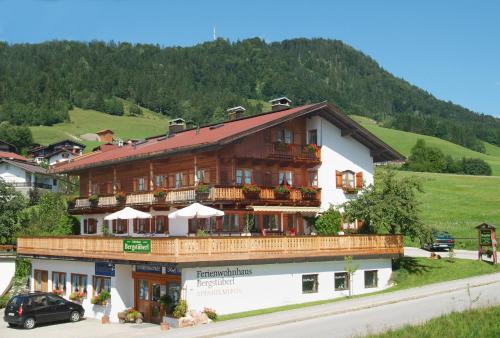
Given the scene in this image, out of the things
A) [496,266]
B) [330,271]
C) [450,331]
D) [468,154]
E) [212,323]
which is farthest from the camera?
[468,154]

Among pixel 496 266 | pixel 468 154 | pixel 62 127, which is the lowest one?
pixel 496 266

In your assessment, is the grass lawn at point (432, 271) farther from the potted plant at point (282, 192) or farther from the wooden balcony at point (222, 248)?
the potted plant at point (282, 192)

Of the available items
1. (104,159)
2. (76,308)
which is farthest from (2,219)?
(76,308)

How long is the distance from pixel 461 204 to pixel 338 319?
55.9 meters

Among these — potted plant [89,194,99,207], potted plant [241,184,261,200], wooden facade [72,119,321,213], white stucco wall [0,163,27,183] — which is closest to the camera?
potted plant [241,184,261,200]

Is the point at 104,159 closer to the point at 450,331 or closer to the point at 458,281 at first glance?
the point at 458,281

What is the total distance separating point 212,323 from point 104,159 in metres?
24.3

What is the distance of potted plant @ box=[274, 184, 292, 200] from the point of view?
40322mm

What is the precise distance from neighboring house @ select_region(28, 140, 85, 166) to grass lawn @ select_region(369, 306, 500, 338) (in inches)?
4450

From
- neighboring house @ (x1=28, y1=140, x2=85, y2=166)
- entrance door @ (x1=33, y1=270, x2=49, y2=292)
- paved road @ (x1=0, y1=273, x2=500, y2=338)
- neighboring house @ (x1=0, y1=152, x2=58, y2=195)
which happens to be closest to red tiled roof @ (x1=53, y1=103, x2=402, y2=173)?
entrance door @ (x1=33, y1=270, x2=49, y2=292)

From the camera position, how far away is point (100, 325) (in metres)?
32.5

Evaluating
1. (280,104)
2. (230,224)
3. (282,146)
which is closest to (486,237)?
(282,146)

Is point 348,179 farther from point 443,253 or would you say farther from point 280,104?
point 443,253

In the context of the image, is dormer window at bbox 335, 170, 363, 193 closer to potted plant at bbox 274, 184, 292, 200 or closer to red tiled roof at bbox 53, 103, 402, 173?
red tiled roof at bbox 53, 103, 402, 173
